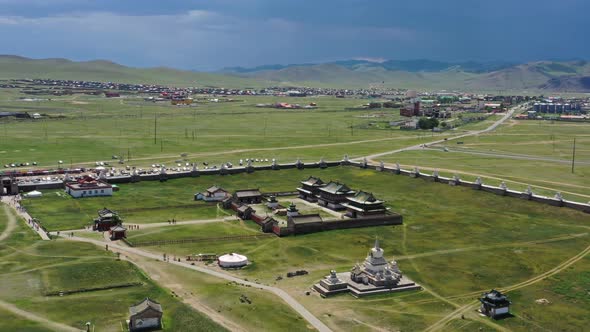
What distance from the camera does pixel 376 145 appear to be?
17862cm

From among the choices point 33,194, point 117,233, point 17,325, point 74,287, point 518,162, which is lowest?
point 17,325

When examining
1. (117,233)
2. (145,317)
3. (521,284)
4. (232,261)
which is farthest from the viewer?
(117,233)

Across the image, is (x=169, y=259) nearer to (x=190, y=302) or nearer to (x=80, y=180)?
(x=190, y=302)

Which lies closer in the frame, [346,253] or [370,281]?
[370,281]

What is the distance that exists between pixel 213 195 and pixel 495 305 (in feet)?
182

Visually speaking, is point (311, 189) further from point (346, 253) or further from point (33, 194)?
point (33, 194)

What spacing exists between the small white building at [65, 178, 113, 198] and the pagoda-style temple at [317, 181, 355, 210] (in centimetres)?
3413

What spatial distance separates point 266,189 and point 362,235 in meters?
30.9

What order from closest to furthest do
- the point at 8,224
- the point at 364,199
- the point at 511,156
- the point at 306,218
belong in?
the point at 8,224, the point at 306,218, the point at 364,199, the point at 511,156

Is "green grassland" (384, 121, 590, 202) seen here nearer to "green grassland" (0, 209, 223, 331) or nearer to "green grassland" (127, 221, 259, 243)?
"green grassland" (127, 221, 259, 243)

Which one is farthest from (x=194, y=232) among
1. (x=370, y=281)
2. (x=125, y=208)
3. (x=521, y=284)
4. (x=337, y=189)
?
(x=521, y=284)

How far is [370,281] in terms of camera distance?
217 feet

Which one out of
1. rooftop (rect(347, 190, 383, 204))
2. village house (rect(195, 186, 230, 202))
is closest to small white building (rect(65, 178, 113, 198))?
village house (rect(195, 186, 230, 202))

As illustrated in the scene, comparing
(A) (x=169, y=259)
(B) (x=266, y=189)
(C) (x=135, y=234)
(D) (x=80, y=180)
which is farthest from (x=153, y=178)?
→ (A) (x=169, y=259)
